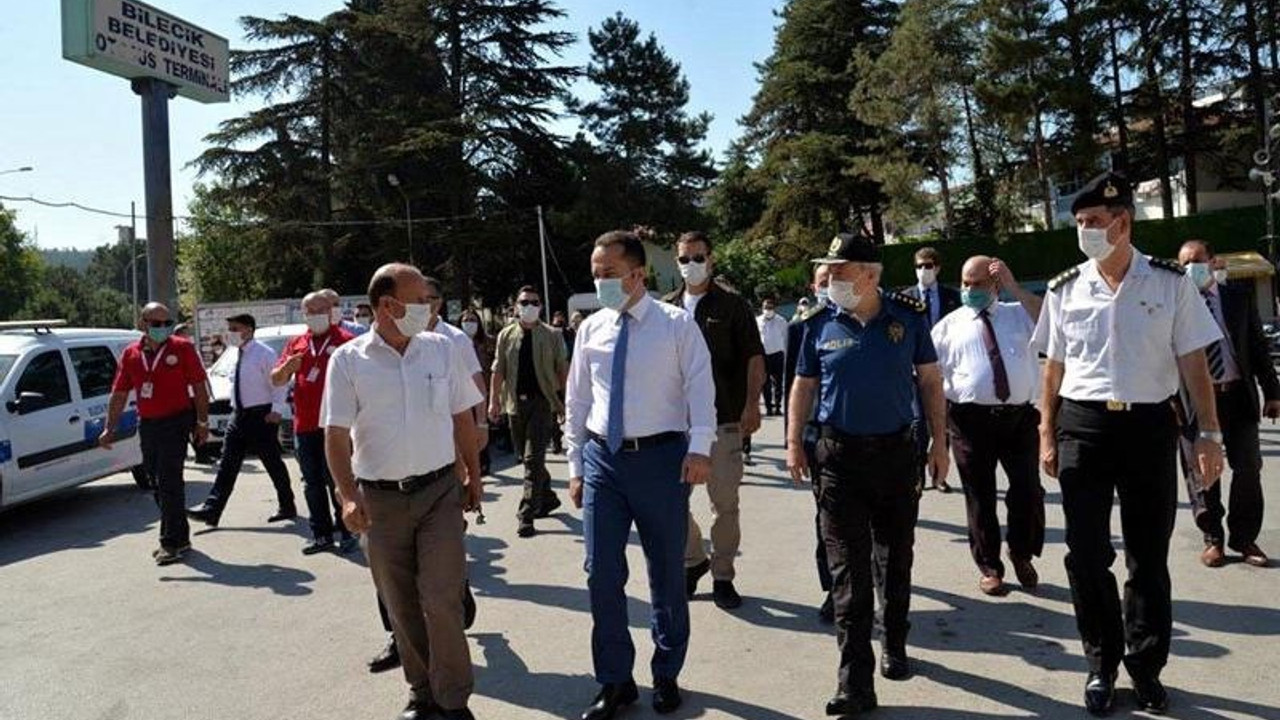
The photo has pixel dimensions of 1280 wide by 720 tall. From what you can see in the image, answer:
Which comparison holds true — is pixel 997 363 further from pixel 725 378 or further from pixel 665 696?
pixel 665 696

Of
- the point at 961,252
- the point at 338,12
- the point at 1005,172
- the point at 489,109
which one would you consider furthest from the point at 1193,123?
the point at 338,12

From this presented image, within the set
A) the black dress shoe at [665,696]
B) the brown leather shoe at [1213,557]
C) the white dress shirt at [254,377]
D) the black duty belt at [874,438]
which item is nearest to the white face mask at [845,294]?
the black duty belt at [874,438]

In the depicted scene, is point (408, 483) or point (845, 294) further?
point (845, 294)

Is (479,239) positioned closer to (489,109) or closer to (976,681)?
(489,109)

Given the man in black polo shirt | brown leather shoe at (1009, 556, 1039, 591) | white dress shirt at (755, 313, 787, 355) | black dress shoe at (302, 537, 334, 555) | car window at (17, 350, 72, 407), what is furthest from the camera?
white dress shirt at (755, 313, 787, 355)

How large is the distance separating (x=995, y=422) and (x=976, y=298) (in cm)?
75

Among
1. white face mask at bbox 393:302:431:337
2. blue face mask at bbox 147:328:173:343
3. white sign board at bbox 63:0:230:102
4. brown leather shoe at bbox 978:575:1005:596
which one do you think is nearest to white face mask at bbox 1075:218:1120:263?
brown leather shoe at bbox 978:575:1005:596

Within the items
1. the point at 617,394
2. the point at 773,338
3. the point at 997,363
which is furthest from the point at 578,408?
the point at 773,338

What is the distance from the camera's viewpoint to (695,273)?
553 cm

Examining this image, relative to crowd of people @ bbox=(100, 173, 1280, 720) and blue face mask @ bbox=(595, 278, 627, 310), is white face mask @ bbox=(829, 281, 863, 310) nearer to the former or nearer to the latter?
crowd of people @ bbox=(100, 173, 1280, 720)

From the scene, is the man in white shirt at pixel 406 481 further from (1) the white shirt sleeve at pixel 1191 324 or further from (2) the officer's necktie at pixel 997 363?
(2) the officer's necktie at pixel 997 363

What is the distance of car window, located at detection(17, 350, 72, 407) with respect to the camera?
9.06 metres

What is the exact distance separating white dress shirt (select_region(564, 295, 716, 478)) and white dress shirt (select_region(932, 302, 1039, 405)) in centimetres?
198

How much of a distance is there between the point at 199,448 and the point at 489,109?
30.9m
